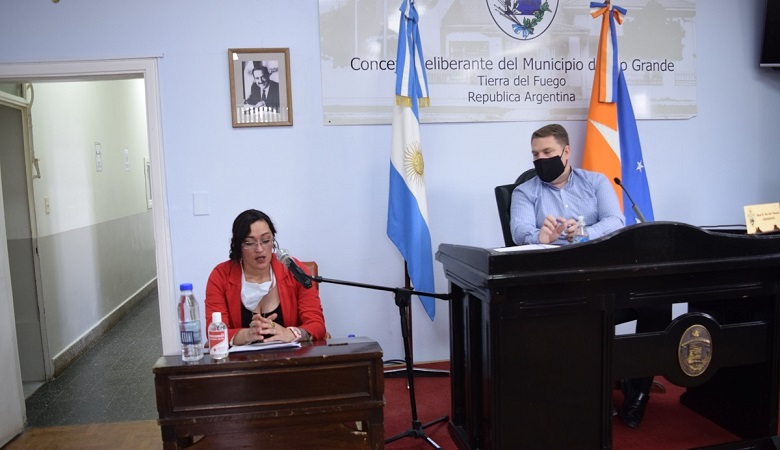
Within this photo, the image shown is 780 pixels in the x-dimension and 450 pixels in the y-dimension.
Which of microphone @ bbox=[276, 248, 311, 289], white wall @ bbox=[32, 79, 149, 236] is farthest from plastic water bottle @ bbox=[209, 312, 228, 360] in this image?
white wall @ bbox=[32, 79, 149, 236]

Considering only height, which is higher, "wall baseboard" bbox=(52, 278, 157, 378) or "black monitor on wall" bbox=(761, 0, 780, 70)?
"black monitor on wall" bbox=(761, 0, 780, 70)

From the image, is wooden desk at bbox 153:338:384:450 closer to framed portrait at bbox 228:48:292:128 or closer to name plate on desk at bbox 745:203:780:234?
name plate on desk at bbox 745:203:780:234

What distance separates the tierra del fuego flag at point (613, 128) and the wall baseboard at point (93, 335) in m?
3.54

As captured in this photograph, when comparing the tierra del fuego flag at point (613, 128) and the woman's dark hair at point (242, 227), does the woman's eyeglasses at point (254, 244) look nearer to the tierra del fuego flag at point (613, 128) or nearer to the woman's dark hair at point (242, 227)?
the woman's dark hair at point (242, 227)

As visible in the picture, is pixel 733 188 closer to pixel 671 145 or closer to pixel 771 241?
pixel 671 145

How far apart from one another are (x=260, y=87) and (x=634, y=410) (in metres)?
2.42

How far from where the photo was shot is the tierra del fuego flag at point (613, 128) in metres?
3.12

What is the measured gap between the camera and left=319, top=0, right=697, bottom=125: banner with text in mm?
3135

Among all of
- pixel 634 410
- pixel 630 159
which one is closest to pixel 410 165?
pixel 630 159

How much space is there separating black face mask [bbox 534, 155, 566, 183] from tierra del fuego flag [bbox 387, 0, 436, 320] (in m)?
0.80

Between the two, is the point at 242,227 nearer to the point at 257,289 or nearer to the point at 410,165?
the point at 257,289

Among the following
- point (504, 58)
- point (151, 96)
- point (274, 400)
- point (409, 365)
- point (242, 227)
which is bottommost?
point (409, 365)

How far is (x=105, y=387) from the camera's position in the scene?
335cm

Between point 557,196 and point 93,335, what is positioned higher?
point 557,196
